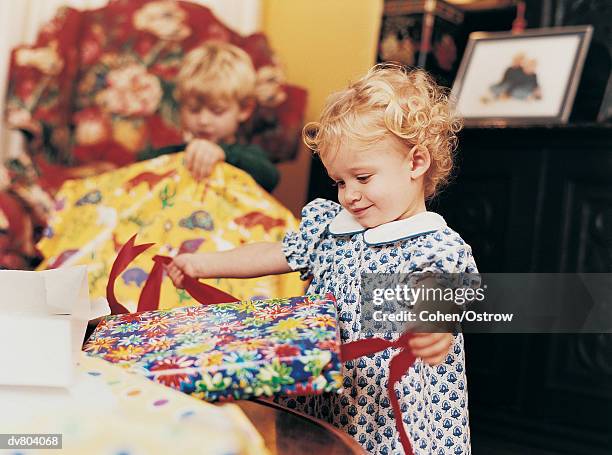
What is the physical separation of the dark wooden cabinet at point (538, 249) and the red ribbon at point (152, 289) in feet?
2.90

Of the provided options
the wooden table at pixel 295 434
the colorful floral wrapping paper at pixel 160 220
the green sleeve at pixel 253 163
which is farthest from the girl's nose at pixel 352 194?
the green sleeve at pixel 253 163

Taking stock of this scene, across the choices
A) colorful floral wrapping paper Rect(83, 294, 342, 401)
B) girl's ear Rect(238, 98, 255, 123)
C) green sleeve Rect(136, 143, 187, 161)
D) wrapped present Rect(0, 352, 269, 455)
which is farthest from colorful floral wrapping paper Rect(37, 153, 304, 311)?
wrapped present Rect(0, 352, 269, 455)

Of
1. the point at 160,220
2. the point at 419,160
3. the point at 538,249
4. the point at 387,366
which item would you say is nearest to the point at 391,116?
the point at 419,160

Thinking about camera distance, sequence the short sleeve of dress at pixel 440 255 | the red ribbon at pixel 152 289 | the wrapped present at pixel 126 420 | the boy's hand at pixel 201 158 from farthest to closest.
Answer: the boy's hand at pixel 201 158 < the red ribbon at pixel 152 289 < the short sleeve of dress at pixel 440 255 < the wrapped present at pixel 126 420

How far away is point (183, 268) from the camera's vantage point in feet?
3.43

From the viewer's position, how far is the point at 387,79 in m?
Result: 0.95

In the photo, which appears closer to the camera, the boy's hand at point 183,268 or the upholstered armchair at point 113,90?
the boy's hand at point 183,268

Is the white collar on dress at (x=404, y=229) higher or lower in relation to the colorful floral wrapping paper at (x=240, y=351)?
higher

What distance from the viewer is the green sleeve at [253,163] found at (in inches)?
64.9

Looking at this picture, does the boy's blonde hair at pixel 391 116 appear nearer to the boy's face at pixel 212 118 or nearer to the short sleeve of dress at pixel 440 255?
the short sleeve of dress at pixel 440 255

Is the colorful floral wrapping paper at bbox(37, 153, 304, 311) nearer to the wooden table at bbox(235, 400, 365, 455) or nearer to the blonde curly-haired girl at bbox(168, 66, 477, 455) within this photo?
the blonde curly-haired girl at bbox(168, 66, 477, 455)

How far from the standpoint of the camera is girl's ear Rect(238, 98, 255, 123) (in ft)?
5.94

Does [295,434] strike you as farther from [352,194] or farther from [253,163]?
[253,163]

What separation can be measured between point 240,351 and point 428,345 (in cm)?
17
